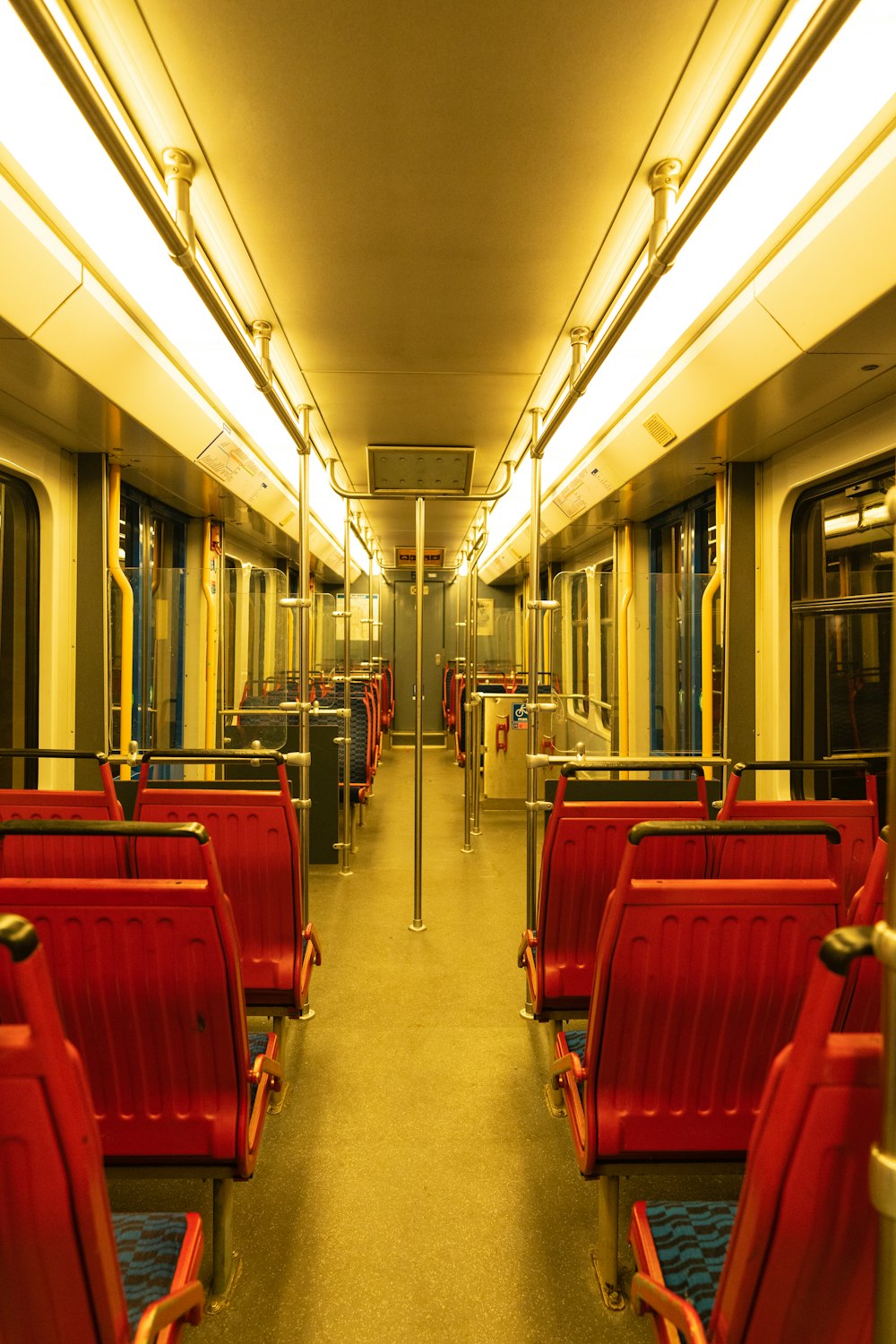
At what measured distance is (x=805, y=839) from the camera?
1.84 meters

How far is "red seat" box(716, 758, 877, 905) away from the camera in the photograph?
1.82 m

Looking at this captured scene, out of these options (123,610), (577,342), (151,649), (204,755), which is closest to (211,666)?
(151,649)

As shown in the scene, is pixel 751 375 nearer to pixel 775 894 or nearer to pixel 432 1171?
pixel 775 894

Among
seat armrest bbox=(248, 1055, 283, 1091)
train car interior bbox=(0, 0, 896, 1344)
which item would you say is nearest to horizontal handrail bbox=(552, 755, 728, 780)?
train car interior bbox=(0, 0, 896, 1344)

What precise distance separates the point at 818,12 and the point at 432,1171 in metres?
2.47

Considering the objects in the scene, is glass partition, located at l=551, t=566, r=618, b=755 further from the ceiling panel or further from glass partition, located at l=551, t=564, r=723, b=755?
the ceiling panel

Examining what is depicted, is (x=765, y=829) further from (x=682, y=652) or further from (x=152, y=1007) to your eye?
(x=682, y=652)

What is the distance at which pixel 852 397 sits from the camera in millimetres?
2439

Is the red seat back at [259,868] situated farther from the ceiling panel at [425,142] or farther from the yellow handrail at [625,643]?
the yellow handrail at [625,643]

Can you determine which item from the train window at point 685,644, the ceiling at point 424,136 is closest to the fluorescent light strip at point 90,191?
the ceiling at point 424,136

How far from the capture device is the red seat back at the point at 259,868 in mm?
2111

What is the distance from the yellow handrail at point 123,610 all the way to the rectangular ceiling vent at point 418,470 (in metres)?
1.18

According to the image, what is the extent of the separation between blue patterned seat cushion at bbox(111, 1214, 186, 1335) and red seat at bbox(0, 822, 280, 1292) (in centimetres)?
11

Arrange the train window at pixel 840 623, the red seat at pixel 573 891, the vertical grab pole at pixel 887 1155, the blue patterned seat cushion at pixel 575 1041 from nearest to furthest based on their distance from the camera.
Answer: the vertical grab pole at pixel 887 1155 → the blue patterned seat cushion at pixel 575 1041 → the red seat at pixel 573 891 → the train window at pixel 840 623
